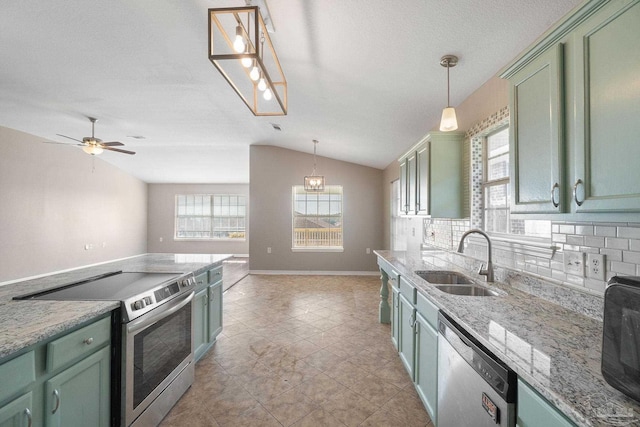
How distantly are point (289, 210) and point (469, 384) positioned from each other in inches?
208

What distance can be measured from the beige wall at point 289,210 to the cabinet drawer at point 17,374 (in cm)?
512

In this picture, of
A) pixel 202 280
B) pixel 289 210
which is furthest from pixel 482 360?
pixel 289 210

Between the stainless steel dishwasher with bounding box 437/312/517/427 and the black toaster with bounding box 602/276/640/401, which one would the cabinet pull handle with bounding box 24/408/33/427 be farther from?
the black toaster with bounding box 602/276/640/401

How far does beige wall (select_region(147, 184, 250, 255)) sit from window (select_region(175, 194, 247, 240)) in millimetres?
169

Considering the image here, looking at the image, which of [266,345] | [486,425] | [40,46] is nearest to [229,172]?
[40,46]

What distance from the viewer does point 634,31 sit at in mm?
862

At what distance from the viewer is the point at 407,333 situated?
2.05m

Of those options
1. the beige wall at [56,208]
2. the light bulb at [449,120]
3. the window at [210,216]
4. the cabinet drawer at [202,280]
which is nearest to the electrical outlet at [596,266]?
the light bulb at [449,120]

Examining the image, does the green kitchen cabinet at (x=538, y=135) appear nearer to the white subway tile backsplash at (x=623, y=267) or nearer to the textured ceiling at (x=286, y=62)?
the white subway tile backsplash at (x=623, y=267)

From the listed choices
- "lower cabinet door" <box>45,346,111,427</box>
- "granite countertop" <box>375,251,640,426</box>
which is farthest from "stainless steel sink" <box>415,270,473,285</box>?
"lower cabinet door" <box>45,346,111,427</box>

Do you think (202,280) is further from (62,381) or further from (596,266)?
(596,266)

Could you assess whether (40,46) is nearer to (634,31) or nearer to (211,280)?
(211,280)

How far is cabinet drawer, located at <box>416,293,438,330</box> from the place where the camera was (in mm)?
1493

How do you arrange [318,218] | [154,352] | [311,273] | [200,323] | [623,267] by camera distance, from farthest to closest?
[318,218] → [311,273] → [200,323] → [154,352] → [623,267]
